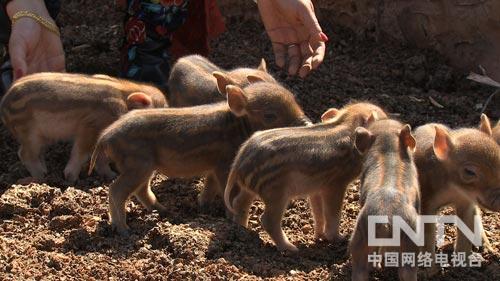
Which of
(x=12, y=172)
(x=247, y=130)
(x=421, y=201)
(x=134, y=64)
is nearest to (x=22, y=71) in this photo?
(x=12, y=172)

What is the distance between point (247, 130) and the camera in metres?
5.02

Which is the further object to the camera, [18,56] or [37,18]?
[37,18]

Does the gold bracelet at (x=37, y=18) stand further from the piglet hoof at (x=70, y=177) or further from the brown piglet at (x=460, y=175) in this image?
the brown piglet at (x=460, y=175)

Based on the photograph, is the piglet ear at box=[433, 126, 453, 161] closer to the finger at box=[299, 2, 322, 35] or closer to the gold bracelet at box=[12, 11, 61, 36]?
the finger at box=[299, 2, 322, 35]

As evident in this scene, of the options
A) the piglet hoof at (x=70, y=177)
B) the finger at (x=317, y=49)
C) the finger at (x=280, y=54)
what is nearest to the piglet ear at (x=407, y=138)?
the finger at (x=317, y=49)

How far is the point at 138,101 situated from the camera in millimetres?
5449

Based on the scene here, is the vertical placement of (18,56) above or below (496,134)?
above

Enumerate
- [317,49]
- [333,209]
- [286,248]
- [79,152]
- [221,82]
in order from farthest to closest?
[317,49] < [79,152] < [221,82] < [333,209] < [286,248]

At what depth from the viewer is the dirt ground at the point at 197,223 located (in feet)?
14.1

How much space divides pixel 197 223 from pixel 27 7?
6.57ft

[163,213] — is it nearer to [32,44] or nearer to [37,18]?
[32,44]

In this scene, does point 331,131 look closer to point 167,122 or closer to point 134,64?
point 167,122

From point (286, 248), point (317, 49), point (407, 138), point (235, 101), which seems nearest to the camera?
point (407, 138)

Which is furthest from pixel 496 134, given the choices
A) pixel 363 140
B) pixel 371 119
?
pixel 363 140
